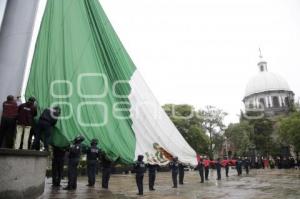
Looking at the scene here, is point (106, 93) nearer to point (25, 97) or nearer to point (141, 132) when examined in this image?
point (141, 132)

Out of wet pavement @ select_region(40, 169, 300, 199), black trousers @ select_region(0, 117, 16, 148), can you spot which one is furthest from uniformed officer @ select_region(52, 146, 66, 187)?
black trousers @ select_region(0, 117, 16, 148)

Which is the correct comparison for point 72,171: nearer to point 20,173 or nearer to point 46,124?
point 46,124

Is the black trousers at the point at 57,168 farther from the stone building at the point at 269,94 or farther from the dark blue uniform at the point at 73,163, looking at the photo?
the stone building at the point at 269,94

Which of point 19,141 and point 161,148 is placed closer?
point 19,141

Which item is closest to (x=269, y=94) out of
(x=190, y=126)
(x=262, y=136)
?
(x=262, y=136)

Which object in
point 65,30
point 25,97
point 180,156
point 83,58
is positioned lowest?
point 180,156

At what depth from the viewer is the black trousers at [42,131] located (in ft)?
24.6

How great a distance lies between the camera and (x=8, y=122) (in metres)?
6.84

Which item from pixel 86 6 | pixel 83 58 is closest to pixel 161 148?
pixel 83 58

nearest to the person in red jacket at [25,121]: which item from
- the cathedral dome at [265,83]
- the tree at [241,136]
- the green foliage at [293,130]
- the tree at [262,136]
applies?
the green foliage at [293,130]

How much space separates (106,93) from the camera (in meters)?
8.19

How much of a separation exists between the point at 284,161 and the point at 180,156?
39800 millimetres

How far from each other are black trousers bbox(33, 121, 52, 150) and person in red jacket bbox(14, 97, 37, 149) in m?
0.29

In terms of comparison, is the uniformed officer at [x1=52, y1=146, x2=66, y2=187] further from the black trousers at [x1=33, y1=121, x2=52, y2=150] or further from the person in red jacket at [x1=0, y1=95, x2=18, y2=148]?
Result: the person in red jacket at [x1=0, y1=95, x2=18, y2=148]
